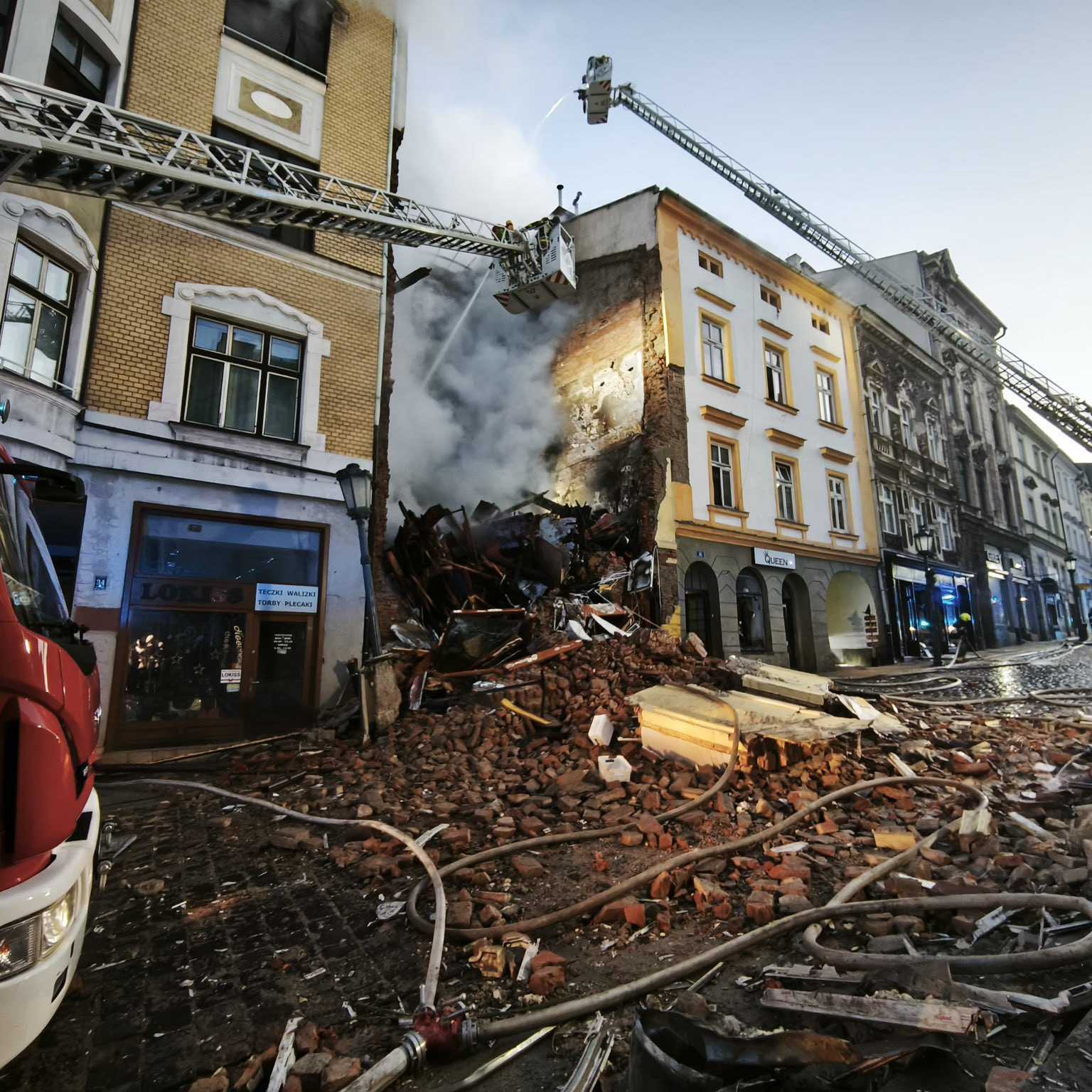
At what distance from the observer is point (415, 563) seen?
36.8 ft

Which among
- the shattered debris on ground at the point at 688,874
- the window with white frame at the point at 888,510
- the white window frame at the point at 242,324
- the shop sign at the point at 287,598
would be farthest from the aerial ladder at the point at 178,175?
the window with white frame at the point at 888,510

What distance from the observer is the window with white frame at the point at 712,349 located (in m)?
15.8

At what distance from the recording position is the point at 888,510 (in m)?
20.3

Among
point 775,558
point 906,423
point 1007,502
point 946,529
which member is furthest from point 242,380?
point 1007,502

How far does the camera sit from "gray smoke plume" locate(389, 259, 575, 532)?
15.6 m

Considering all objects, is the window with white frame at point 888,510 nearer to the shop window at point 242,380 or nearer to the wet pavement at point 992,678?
the wet pavement at point 992,678

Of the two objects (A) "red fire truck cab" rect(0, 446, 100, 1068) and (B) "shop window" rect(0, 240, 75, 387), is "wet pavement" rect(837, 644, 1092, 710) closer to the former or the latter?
(A) "red fire truck cab" rect(0, 446, 100, 1068)

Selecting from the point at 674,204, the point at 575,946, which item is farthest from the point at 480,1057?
the point at 674,204

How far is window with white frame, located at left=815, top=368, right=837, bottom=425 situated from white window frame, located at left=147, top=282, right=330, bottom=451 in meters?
15.4

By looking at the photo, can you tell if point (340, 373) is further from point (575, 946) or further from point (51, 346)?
point (575, 946)

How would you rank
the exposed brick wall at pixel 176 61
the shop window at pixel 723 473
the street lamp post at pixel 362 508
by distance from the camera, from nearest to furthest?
the street lamp post at pixel 362 508 < the exposed brick wall at pixel 176 61 < the shop window at pixel 723 473

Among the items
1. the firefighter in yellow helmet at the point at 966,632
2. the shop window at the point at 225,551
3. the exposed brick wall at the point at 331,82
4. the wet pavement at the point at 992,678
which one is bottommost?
the wet pavement at the point at 992,678

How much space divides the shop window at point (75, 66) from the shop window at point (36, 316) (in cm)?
243

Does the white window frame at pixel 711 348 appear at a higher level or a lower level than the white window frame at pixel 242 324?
higher
